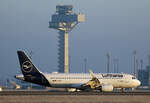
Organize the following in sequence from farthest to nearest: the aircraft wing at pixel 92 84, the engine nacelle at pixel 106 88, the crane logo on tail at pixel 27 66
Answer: the crane logo on tail at pixel 27 66, the aircraft wing at pixel 92 84, the engine nacelle at pixel 106 88

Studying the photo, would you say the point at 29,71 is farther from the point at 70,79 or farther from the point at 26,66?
the point at 70,79

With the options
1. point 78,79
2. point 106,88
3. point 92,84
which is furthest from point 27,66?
point 106,88

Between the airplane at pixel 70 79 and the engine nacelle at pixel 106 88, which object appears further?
the airplane at pixel 70 79

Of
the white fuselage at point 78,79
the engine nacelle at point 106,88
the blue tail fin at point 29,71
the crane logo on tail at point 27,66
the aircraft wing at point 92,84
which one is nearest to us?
the engine nacelle at point 106,88

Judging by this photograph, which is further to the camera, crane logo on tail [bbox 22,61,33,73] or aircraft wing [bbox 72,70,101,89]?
crane logo on tail [bbox 22,61,33,73]

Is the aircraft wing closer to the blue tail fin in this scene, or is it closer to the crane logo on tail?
the blue tail fin

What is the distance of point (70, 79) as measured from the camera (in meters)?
111

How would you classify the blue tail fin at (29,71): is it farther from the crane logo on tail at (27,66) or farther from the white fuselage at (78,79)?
the white fuselage at (78,79)

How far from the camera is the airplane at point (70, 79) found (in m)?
110

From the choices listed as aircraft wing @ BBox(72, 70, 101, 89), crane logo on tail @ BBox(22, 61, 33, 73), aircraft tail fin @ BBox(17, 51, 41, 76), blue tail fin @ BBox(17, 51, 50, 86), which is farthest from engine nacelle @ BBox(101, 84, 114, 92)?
crane logo on tail @ BBox(22, 61, 33, 73)

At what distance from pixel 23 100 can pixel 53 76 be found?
36304mm

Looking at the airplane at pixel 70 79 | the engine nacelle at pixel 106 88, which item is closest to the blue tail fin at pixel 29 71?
the airplane at pixel 70 79

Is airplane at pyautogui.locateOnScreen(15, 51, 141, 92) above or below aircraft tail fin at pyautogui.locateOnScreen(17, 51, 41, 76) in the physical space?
below

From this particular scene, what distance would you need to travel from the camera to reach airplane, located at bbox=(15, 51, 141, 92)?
10962 cm
